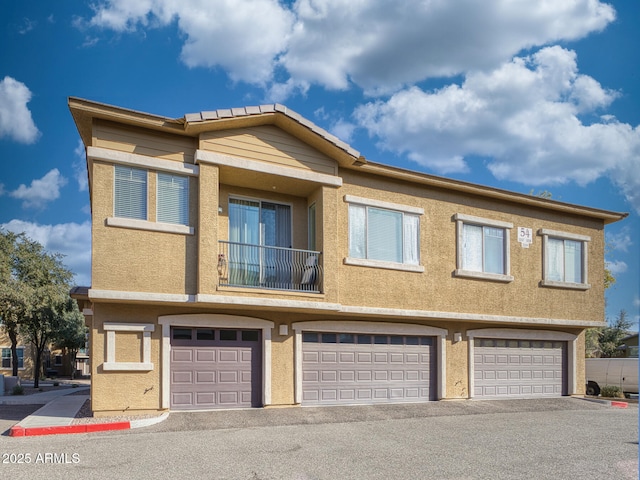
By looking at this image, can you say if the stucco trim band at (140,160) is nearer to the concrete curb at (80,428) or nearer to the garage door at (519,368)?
the concrete curb at (80,428)

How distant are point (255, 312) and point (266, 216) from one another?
114 inches

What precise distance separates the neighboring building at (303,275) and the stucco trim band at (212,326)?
35 millimetres

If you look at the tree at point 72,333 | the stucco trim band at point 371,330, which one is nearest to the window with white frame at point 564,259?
the stucco trim band at point 371,330

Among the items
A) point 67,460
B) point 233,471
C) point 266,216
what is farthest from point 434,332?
point 67,460

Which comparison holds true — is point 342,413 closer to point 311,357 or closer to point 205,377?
point 311,357

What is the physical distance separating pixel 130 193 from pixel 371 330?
7448 mm

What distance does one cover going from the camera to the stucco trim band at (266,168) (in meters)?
13.8

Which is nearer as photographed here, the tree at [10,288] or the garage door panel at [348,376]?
the garage door panel at [348,376]

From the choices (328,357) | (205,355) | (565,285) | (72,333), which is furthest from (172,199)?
(72,333)

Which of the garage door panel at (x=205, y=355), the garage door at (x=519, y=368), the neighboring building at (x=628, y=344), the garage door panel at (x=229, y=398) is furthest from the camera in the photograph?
the neighboring building at (x=628, y=344)

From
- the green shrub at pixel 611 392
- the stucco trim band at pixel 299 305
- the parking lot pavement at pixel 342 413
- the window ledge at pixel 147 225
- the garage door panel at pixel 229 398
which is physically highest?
the window ledge at pixel 147 225

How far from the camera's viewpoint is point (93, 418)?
1249 cm

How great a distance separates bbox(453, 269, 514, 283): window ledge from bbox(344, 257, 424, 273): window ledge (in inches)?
55.8

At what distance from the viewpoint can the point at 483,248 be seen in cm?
1819
